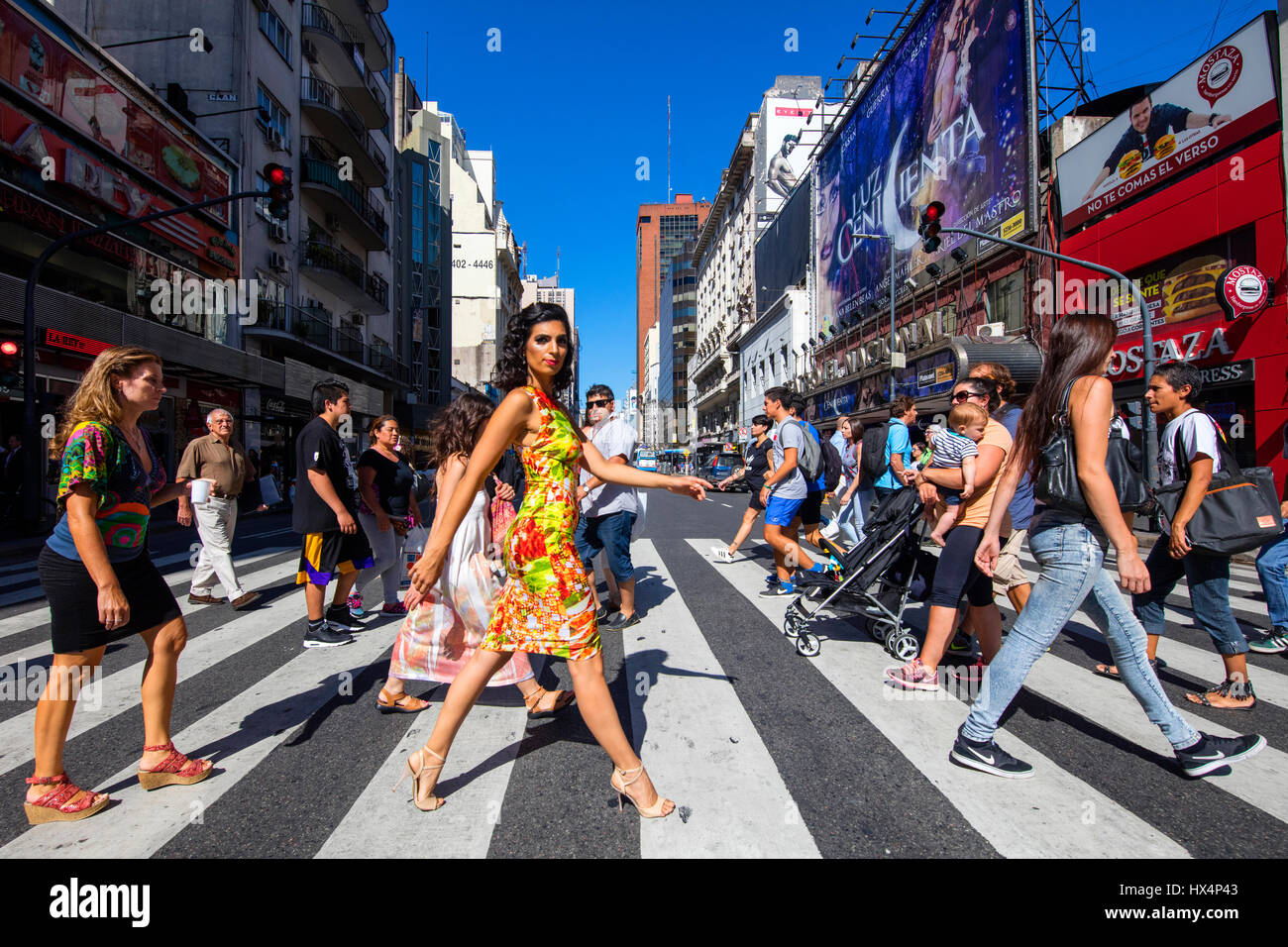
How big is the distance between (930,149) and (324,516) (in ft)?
88.2

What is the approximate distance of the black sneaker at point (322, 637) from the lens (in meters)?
4.59

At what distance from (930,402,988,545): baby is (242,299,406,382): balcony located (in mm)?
23173

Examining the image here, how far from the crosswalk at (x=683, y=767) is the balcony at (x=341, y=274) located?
2361cm

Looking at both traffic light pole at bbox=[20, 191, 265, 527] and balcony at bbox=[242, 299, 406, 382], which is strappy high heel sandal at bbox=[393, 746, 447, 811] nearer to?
traffic light pole at bbox=[20, 191, 265, 527]

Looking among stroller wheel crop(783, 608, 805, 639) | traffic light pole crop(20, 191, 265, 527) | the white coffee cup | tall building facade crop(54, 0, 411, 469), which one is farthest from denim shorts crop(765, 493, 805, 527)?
tall building facade crop(54, 0, 411, 469)

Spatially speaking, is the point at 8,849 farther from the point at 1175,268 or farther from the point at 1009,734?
the point at 1175,268

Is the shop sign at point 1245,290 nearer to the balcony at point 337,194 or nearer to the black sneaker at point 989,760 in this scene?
the black sneaker at point 989,760

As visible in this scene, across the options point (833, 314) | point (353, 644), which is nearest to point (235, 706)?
point (353, 644)

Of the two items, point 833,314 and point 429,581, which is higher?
point 833,314

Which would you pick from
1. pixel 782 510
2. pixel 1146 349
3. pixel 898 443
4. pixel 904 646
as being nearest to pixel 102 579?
pixel 904 646

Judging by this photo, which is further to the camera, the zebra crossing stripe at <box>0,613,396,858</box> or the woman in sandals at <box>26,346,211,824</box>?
the woman in sandals at <box>26,346,211,824</box>

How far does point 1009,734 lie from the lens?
305 centimetres

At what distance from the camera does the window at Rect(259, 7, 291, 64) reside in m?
22.3
